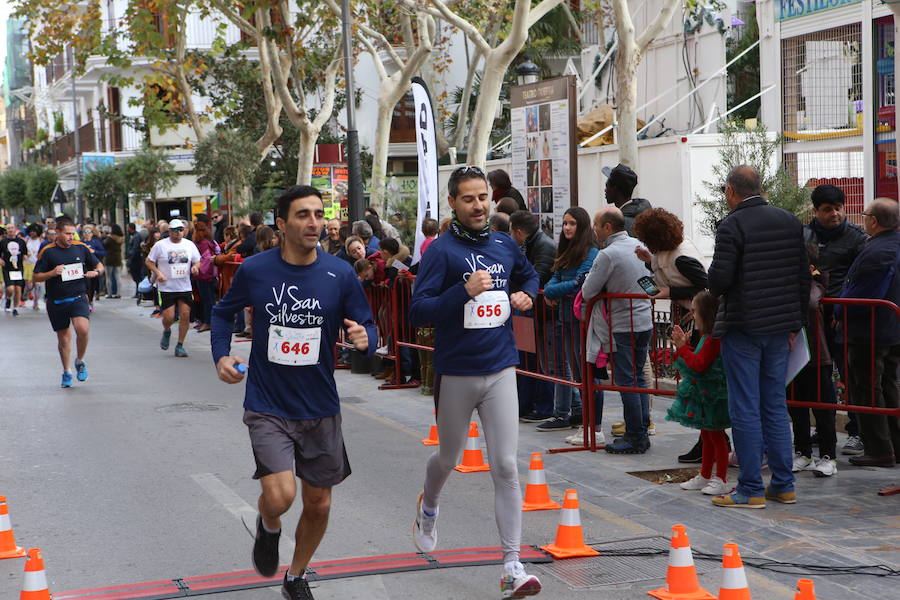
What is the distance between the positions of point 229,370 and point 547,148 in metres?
9.06

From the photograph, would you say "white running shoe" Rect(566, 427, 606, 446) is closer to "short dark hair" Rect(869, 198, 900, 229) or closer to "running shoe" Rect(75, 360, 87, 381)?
"short dark hair" Rect(869, 198, 900, 229)

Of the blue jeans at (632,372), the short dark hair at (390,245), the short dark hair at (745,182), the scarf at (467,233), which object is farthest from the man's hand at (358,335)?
the short dark hair at (390,245)

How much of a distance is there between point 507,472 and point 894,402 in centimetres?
387

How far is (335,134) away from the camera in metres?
41.5

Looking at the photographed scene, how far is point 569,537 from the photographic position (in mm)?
6250

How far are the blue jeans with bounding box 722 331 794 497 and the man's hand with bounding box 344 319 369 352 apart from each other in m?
2.85

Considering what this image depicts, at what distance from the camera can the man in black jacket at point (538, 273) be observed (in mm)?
10227

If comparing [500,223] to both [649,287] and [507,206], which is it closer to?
[507,206]

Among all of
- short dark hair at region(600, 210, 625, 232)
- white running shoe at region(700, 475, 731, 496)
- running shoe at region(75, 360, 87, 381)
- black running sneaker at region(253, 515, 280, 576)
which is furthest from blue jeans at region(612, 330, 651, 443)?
running shoe at region(75, 360, 87, 381)

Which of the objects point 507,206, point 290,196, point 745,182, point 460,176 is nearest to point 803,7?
point 507,206

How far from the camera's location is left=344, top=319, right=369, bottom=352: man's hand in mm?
5285

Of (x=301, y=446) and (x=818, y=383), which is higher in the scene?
(x=301, y=446)

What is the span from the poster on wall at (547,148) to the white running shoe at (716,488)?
6047 mm

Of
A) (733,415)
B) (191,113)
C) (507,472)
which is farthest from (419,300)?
(191,113)
